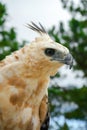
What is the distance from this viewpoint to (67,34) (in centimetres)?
1136

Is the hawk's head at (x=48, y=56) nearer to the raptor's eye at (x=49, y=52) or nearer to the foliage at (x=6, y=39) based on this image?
the raptor's eye at (x=49, y=52)

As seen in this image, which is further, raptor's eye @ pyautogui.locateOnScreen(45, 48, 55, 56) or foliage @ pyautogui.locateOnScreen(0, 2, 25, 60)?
foliage @ pyautogui.locateOnScreen(0, 2, 25, 60)

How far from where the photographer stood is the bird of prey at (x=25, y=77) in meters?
3.15

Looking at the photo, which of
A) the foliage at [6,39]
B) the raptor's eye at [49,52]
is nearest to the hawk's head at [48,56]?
the raptor's eye at [49,52]

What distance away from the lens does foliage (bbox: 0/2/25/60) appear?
188 inches

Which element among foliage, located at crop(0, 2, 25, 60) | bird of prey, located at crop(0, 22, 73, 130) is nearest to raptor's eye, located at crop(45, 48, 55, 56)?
bird of prey, located at crop(0, 22, 73, 130)

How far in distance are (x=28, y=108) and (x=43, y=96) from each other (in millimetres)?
194

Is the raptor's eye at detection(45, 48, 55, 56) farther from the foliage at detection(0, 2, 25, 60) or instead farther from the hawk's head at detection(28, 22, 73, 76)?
the foliage at detection(0, 2, 25, 60)

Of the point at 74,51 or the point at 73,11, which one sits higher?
the point at 73,11

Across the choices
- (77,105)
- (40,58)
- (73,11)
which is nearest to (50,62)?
(40,58)

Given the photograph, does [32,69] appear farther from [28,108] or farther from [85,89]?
[85,89]

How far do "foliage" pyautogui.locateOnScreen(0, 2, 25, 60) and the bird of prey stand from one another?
5.05ft

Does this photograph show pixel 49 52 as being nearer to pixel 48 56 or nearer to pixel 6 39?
pixel 48 56

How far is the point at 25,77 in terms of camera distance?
10.5 ft
